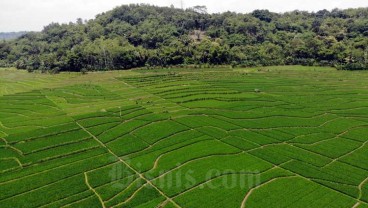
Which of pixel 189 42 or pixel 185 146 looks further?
pixel 189 42

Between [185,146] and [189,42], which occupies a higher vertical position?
[189,42]

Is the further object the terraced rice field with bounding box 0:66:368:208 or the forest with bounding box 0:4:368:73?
the forest with bounding box 0:4:368:73

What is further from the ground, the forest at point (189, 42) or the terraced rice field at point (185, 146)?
the forest at point (189, 42)

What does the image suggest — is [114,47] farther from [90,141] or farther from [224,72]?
[90,141]

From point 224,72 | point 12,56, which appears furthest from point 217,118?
point 12,56
